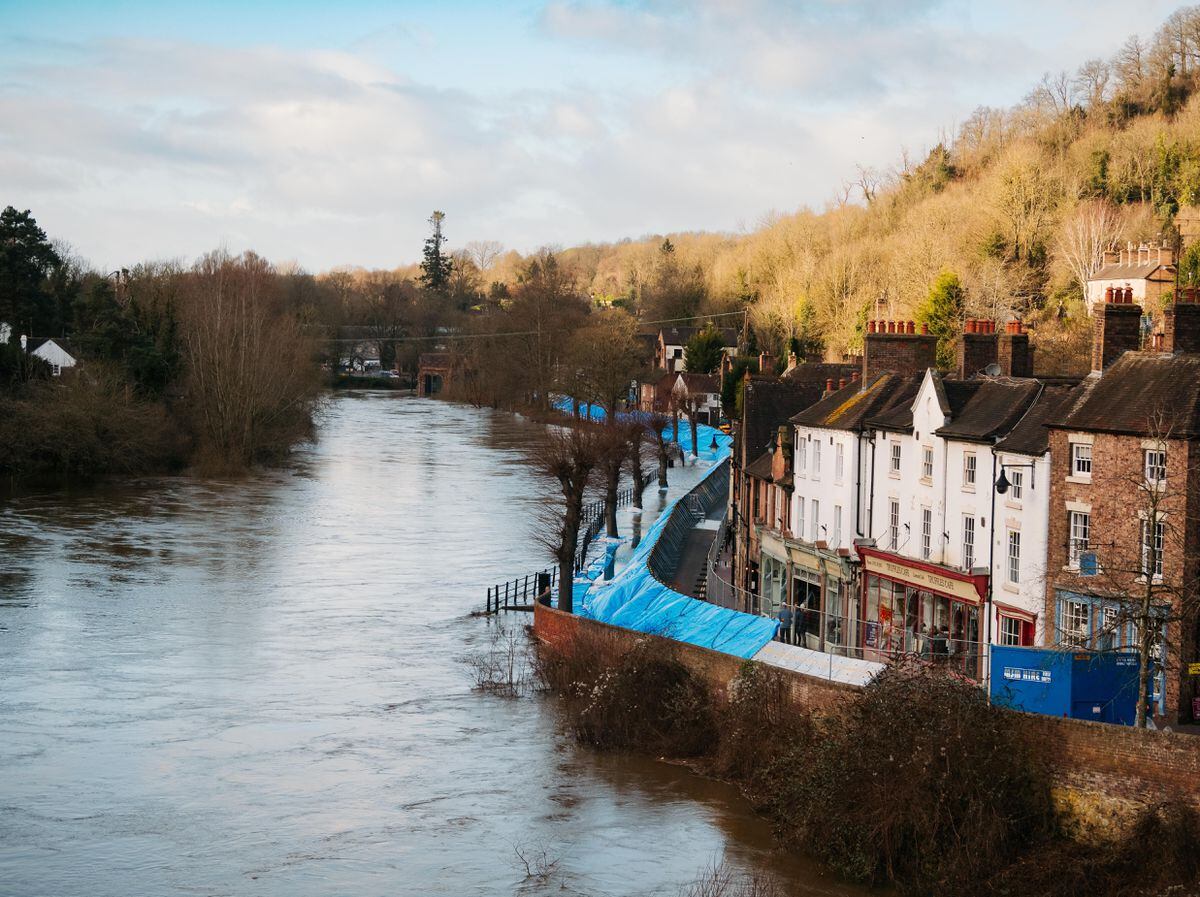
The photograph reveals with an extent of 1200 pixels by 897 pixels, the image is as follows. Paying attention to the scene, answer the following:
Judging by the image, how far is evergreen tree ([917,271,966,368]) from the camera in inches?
2840

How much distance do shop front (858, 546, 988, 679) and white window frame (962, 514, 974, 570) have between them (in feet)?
1.31

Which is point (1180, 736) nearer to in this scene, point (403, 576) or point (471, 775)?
point (471, 775)

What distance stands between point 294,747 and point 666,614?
9.48 meters

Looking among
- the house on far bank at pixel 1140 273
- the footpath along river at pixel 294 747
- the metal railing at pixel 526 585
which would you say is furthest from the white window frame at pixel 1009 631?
the house on far bank at pixel 1140 273

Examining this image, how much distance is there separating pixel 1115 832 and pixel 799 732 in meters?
6.29

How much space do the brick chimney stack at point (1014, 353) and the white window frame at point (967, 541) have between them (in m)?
4.26

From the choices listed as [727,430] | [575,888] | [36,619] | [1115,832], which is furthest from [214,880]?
[727,430]

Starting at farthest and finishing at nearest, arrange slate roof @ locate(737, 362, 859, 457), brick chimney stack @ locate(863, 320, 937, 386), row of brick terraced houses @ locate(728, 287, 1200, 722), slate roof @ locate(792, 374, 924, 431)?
slate roof @ locate(737, 362, 859, 457) → brick chimney stack @ locate(863, 320, 937, 386) → slate roof @ locate(792, 374, 924, 431) → row of brick terraced houses @ locate(728, 287, 1200, 722)

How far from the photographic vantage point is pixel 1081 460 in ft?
85.7

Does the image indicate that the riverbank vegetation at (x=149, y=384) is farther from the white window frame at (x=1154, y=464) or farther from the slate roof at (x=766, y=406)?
the white window frame at (x=1154, y=464)

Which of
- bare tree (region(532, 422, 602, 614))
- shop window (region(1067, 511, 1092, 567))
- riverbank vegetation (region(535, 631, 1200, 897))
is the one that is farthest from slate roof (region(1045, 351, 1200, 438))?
bare tree (region(532, 422, 602, 614))

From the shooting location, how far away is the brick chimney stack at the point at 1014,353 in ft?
103

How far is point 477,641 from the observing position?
38.9 meters

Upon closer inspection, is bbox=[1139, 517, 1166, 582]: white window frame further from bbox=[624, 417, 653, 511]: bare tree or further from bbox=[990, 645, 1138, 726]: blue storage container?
bbox=[624, 417, 653, 511]: bare tree
